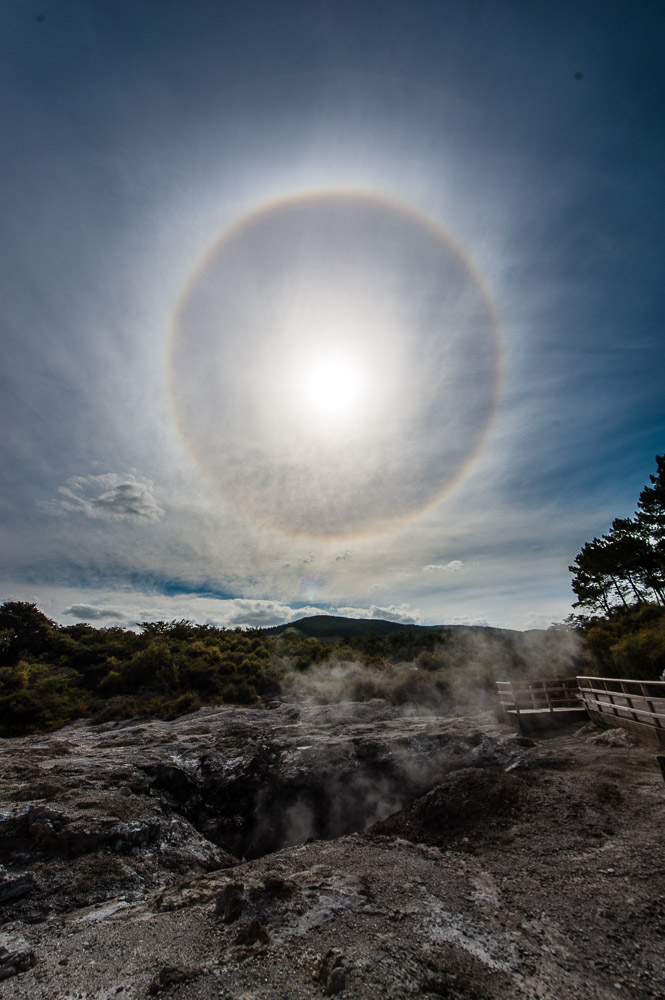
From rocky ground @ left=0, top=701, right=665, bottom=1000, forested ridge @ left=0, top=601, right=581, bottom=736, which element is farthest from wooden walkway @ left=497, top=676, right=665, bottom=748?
forested ridge @ left=0, top=601, right=581, bottom=736

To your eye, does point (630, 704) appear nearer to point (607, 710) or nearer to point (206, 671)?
point (607, 710)

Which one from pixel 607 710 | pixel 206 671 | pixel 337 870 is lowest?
pixel 337 870

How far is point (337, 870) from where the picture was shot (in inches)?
277

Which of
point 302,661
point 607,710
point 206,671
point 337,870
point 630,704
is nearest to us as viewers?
point 337,870

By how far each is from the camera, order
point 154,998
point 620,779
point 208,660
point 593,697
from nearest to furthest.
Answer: point 154,998, point 620,779, point 593,697, point 208,660

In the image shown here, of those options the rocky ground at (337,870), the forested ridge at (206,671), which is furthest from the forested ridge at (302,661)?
the rocky ground at (337,870)

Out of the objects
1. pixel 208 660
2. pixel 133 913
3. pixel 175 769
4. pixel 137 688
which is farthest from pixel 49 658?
pixel 133 913

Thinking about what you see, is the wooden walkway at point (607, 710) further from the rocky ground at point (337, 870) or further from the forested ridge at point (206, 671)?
the forested ridge at point (206, 671)

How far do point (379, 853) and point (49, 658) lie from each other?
110 ft

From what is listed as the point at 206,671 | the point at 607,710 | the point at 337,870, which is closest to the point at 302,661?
the point at 206,671

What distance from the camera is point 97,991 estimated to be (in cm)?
438

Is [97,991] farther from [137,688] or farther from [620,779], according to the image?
[137,688]

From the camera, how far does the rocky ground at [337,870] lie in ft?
14.4

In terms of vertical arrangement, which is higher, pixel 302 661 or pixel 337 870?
pixel 302 661
